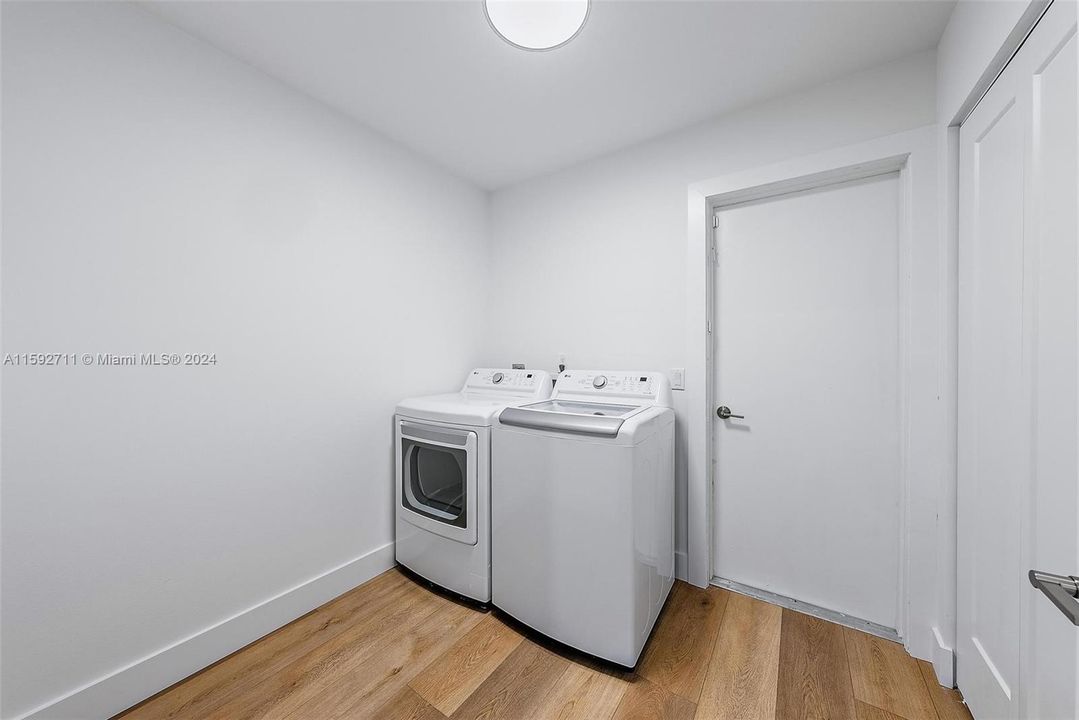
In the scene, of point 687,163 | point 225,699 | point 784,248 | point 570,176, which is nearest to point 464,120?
point 570,176

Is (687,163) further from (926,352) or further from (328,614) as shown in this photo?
(328,614)

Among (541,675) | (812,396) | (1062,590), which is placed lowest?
(541,675)

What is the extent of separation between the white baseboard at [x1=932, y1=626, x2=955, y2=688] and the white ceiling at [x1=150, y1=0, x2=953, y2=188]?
222 centimetres

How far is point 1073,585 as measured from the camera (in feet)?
2.32

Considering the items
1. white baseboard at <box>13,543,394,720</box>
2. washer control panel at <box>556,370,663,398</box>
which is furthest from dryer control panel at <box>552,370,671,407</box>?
white baseboard at <box>13,543,394,720</box>

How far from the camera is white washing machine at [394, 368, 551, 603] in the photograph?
185 cm

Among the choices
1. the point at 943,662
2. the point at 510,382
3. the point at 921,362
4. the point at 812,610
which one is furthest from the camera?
the point at 510,382

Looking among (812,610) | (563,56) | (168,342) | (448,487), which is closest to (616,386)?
(448,487)

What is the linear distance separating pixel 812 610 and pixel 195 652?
8.39 feet

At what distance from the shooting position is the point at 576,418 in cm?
162

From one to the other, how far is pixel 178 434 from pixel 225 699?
Result: 0.93m

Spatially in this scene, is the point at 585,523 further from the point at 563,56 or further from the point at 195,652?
the point at 563,56

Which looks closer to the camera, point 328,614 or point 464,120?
point 328,614

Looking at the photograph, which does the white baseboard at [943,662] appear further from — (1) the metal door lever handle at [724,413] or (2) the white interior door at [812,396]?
(1) the metal door lever handle at [724,413]
